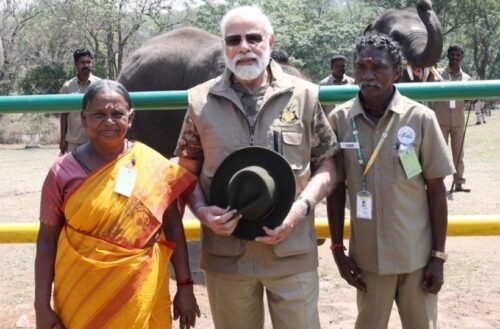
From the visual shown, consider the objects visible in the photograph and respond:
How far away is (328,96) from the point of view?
10.3 ft

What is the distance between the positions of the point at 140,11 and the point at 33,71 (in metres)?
6.03

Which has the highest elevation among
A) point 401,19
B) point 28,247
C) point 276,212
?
point 401,19

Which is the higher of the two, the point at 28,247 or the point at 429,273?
the point at 429,273

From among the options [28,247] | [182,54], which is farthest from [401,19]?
[28,247]

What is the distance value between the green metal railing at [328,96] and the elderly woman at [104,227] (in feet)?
1.44

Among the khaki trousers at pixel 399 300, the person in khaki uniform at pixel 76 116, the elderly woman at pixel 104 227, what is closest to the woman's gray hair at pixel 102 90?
the elderly woman at pixel 104 227

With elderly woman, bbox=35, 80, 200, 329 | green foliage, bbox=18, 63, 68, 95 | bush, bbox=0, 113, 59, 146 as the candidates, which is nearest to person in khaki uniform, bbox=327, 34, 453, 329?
elderly woman, bbox=35, 80, 200, 329

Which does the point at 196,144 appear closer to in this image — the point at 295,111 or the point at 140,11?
the point at 295,111

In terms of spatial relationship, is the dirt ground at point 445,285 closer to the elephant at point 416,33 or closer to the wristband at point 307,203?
the wristband at point 307,203

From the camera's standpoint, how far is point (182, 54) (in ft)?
24.8

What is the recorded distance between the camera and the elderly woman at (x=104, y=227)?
2613 mm

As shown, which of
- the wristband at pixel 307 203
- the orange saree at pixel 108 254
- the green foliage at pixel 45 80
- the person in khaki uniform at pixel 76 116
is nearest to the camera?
the orange saree at pixel 108 254

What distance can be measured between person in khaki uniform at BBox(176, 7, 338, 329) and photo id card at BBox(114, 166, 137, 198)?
29 cm

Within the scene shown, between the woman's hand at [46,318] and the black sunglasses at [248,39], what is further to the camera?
the black sunglasses at [248,39]
